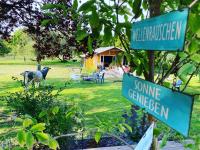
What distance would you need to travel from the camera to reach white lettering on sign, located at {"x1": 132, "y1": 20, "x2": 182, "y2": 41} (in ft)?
4.45

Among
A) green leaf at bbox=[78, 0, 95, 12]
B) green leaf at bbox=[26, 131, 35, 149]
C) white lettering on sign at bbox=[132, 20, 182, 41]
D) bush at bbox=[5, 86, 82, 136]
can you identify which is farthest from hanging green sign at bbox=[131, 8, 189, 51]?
bush at bbox=[5, 86, 82, 136]

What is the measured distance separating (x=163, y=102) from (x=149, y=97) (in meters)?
0.15

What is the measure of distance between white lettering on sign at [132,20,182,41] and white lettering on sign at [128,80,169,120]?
0.23 metres

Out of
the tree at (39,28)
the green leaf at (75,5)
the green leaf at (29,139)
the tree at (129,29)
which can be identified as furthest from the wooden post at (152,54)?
the tree at (39,28)

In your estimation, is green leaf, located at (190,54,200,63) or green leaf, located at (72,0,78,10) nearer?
green leaf, located at (190,54,200,63)

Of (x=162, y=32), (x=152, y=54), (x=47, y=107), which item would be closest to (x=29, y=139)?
(x=162, y=32)

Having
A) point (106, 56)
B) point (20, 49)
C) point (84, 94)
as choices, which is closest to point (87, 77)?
point (84, 94)

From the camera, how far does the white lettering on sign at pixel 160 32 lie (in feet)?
4.45

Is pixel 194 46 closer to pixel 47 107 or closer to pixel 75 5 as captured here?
pixel 75 5

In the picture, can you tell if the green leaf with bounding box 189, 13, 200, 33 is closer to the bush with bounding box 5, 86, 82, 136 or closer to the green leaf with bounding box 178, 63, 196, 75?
the green leaf with bounding box 178, 63, 196, 75

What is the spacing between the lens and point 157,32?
1551mm

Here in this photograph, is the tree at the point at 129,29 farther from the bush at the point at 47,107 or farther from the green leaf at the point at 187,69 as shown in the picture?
the bush at the point at 47,107

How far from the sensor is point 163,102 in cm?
151

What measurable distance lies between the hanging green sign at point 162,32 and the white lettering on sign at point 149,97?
0.64ft
